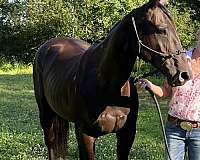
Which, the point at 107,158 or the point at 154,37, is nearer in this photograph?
the point at 154,37

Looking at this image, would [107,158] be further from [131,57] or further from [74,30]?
[74,30]

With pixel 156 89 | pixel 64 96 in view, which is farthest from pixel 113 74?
pixel 64 96

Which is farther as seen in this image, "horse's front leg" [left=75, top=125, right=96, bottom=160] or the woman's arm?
"horse's front leg" [left=75, top=125, right=96, bottom=160]

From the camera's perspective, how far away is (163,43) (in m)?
2.82

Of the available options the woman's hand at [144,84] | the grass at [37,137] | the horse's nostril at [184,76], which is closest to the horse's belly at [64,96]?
the woman's hand at [144,84]

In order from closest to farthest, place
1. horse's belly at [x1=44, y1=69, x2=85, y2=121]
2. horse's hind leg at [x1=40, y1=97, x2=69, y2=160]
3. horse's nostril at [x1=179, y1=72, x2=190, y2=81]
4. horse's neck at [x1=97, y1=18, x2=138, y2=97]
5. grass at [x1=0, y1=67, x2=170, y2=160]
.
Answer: horse's nostril at [x1=179, y1=72, x2=190, y2=81] < horse's neck at [x1=97, y1=18, x2=138, y2=97] < horse's belly at [x1=44, y1=69, x2=85, y2=121] < horse's hind leg at [x1=40, y1=97, x2=69, y2=160] < grass at [x1=0, y1=67, x2=170, y2=160]

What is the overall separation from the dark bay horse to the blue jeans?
14.6 inches

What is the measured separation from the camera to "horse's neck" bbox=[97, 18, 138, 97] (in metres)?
3.10

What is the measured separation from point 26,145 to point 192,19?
17600 mm

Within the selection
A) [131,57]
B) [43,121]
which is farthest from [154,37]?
[43,121]

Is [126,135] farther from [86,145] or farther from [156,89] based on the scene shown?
[156,89]

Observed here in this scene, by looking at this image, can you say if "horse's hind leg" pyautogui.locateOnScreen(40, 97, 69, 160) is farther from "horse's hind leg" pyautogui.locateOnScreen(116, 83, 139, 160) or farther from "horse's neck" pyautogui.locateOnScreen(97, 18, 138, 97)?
"horse's neck" pyautogui.locateOnScreen(97, 18, 138, 97)

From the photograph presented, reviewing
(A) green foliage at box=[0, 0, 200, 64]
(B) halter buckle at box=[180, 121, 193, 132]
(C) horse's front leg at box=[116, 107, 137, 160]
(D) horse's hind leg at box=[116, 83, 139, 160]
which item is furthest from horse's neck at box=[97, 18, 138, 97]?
(A) green foliage at box=[0, 0, 200, 64]

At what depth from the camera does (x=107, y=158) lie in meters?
5.35
